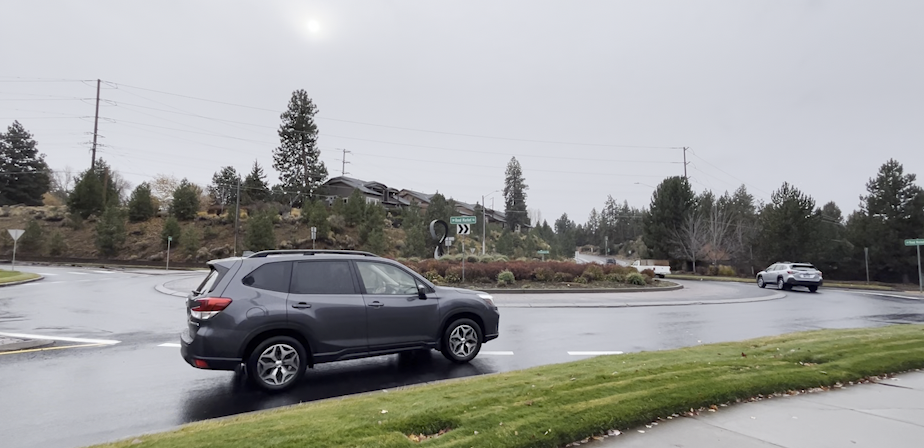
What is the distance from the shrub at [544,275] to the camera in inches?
902

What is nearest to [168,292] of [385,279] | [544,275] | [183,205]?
[544,275]

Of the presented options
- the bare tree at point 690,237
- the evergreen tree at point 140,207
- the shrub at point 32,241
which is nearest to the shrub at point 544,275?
the bare tree at point 690,237

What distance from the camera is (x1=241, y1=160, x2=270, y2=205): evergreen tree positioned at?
5422 cm

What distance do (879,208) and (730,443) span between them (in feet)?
163

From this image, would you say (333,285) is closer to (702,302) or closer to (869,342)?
(869,342)

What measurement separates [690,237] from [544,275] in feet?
101

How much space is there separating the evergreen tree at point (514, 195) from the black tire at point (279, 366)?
316 feet

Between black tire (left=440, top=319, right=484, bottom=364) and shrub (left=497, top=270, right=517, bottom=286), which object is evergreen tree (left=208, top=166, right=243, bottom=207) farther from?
black tire (left=440, top=319, right=484, bottom=364)

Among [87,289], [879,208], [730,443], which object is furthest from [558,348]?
[879,208]

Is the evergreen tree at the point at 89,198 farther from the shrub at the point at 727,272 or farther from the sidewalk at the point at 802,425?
the shrub at the point at 727,272

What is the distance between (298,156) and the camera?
5906cm

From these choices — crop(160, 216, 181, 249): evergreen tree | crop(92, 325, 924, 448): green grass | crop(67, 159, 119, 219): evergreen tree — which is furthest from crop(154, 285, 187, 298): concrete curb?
crop(67, 159, 119, 219): evergreen tree

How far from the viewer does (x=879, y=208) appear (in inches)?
1649

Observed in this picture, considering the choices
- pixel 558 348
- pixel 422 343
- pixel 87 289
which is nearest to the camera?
pixel 422 343
